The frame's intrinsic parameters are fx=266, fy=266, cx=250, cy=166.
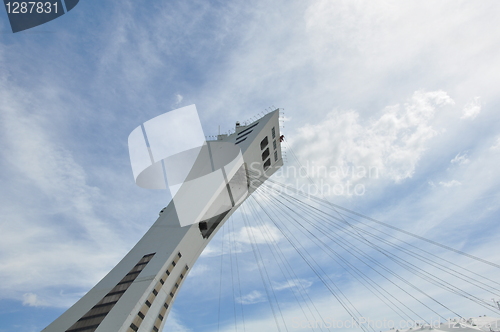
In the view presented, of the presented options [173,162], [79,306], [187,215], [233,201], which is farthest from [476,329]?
[173,162]

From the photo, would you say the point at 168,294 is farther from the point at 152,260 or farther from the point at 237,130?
the point at 237,130

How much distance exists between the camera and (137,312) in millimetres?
12055

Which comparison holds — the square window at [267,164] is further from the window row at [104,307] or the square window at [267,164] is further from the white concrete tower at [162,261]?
the window row at [104,307]

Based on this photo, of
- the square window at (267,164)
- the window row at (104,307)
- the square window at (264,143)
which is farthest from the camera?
the square window at (267,164)

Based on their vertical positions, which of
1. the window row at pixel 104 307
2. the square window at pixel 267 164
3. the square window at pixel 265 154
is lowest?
the window row at pixel 104 307

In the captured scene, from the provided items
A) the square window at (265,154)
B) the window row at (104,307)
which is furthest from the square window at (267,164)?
the window row at (104,307)

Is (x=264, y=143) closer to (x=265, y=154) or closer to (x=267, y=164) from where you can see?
(x=265, y=154)

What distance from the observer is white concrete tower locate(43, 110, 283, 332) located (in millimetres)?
→ 12281

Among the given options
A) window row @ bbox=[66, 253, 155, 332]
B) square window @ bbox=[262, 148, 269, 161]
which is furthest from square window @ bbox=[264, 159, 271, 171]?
Result: window row @ bbox=[66, 253, 155, 332]

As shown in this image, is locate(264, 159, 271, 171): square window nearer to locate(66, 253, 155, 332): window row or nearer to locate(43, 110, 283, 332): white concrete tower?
locate(43, 110, 283, 332): white concrete tower

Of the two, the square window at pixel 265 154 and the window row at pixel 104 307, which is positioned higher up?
the square window at pixel 265 154

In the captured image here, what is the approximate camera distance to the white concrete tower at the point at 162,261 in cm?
1228

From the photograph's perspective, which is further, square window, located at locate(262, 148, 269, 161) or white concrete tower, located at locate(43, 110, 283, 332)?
square window, located at locate(262, 148, 269, 161)

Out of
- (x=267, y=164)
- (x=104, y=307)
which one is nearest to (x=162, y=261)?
(x=104, y=307)
